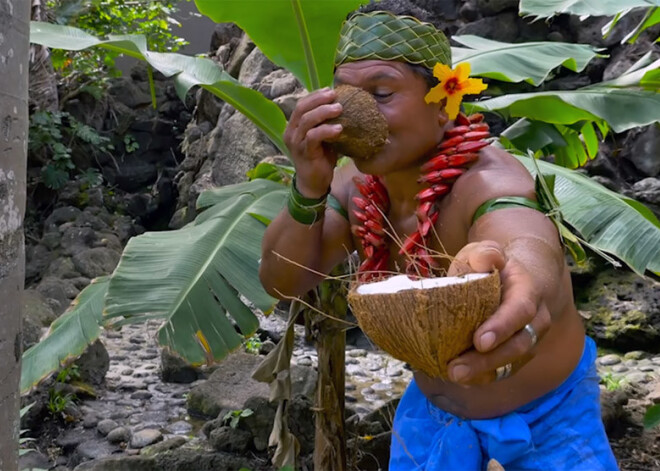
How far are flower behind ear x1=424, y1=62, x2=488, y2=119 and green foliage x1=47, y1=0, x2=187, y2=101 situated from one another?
23.2 ft

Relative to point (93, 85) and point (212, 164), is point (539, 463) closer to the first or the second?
point (212, 164)

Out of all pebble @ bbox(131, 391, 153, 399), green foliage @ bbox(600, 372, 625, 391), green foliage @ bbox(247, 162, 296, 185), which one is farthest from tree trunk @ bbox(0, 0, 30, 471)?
green foliage @ bbox(600, 372, 625, 391)

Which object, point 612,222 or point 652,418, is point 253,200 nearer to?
point 612,222

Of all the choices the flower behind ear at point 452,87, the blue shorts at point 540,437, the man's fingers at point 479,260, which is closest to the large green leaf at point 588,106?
the flower behind ear at point 452,87

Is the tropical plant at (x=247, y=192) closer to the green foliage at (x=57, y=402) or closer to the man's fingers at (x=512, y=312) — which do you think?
the man's fingers at (x=512, y=312)

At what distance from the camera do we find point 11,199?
1.31m

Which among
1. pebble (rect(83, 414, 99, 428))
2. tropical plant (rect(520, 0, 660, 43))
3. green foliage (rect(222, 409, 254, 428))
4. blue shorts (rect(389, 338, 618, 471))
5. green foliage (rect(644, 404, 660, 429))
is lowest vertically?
pebble (rect(83, 414, 99, 428))

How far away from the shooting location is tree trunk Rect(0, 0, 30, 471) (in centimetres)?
124

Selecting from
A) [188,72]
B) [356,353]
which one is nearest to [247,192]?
[188,72]

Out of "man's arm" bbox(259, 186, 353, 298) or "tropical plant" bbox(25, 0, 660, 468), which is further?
"tropical plant" bbox(25, 0, 660, 468)

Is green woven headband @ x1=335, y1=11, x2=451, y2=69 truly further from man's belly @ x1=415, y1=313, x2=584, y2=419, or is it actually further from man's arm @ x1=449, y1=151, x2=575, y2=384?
man's belly @ x1=415, y1=313, x2=584, y2=419

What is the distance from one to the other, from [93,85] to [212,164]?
3147 millimetres

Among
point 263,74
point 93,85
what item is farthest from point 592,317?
point 93,85

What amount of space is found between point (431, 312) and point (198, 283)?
1.26 m
